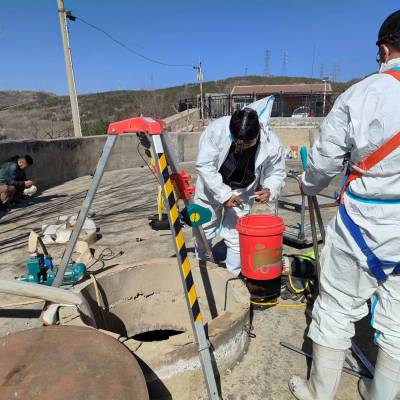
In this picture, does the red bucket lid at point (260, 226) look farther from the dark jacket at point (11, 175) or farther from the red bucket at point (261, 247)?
the dark jacket at point (11, 175)

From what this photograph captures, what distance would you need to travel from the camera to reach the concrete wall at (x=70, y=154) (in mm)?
8672

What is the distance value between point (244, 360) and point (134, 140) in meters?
10.2

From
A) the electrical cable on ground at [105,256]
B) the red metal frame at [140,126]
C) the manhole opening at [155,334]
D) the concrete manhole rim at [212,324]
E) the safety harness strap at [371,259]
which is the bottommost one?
the manhole opening at [155,334]

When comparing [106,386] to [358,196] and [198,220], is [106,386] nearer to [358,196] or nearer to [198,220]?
[198,220]

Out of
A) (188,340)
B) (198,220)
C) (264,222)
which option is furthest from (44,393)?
(264,222)

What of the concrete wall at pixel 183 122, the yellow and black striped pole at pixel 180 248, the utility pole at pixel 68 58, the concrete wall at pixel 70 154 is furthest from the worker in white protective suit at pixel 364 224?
the concrete wall at pixel 183 122

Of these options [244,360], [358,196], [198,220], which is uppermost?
[358,196]

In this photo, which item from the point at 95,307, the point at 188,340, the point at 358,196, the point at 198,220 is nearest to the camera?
the point at 358,196

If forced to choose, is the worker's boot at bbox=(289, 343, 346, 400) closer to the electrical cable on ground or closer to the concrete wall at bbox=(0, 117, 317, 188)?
the electrical cable on ground

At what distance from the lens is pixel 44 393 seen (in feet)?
4.42

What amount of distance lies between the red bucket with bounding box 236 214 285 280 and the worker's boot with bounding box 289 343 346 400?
1.02 m

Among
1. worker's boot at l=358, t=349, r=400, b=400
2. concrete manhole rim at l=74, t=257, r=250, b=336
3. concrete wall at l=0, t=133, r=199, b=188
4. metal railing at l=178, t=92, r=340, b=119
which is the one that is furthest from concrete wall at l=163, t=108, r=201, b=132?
worker's boot at l=358, t=349, r=400, b=400

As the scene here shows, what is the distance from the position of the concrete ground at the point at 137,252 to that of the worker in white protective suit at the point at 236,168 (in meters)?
0.94

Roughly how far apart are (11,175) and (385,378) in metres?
7.68
